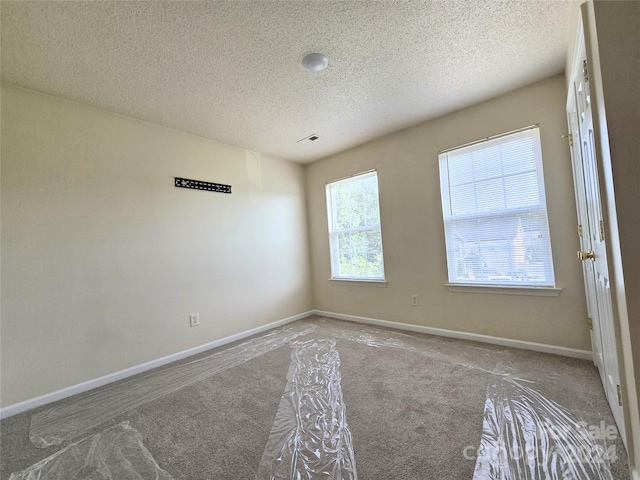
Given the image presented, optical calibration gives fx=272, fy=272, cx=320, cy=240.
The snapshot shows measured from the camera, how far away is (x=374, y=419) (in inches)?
65.8

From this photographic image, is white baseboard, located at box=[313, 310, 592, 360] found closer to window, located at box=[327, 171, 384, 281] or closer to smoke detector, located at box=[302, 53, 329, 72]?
window, located at box=[327, 171, 384, 281]

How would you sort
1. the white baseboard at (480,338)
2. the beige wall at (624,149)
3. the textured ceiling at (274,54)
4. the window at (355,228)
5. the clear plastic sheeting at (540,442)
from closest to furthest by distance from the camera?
the beige wall at (624,149)
the clear plastic sheeting at (540,442)
the textured ceiling at (274,54)
the white baseboard at (480,338)
the window at (355,228)

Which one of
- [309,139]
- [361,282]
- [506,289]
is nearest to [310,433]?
[506,289]

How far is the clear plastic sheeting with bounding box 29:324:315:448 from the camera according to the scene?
69.4 inches

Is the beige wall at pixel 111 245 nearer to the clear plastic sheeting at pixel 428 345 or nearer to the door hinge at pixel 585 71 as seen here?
the clear plastic sheeting at pixel 428 345

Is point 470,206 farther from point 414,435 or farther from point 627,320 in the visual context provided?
point 414,435

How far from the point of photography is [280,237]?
4039mm

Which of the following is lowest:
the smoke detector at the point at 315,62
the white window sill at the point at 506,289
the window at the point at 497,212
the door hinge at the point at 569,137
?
the white window sill at the point at 506,289

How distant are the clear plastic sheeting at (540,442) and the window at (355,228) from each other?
212 centimetres

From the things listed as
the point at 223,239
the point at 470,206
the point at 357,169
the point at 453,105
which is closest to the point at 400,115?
the point at 453,105

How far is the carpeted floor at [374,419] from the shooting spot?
4.34ft

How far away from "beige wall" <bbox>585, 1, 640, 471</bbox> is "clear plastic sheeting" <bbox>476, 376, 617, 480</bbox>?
183 mm

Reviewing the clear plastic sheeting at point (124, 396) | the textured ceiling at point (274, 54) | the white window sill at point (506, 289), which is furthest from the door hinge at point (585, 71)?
the clear plastic sheeting at point (124, 396)

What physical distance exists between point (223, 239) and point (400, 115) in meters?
2.52
